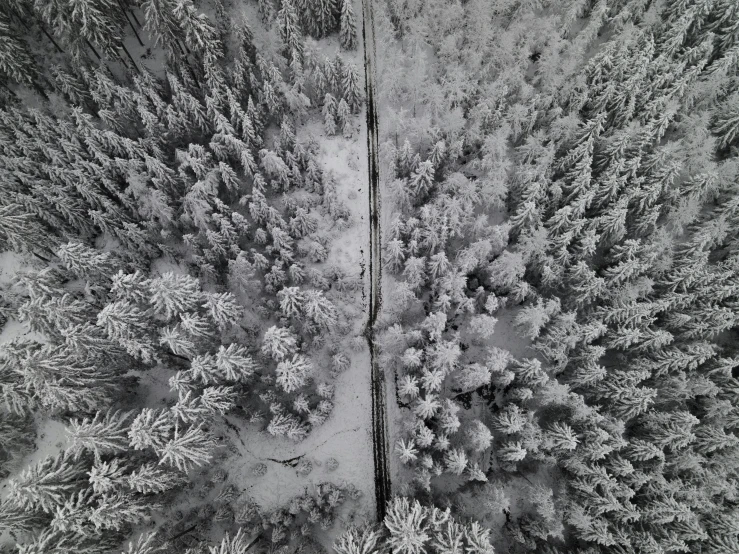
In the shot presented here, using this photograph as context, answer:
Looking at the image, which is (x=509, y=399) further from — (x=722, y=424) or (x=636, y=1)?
(x=636, y=1)

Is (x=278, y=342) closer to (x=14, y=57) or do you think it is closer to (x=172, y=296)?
(x=172, y=296)

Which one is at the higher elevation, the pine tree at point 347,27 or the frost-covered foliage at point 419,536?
the pine tree at point 347,27

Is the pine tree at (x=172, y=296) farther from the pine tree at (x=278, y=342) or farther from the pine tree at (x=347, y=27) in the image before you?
the pine tree at (x=347, y=27)

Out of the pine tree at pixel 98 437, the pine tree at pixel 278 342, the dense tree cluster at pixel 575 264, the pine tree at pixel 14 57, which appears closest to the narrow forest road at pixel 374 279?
the dense tree cluster at pixel 575 264

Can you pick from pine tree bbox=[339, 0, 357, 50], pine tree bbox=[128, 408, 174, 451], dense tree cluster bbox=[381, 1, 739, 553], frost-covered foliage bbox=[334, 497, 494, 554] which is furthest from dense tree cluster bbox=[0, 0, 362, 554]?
dense tree cluster bbox=[381, 1, 739, 553]

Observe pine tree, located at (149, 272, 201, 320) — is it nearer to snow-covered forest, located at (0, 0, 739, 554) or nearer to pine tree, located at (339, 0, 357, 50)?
snow-covered forest, located at (0, 0, 739, 554)

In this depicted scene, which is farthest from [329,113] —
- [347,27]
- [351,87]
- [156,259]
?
[156,259]
